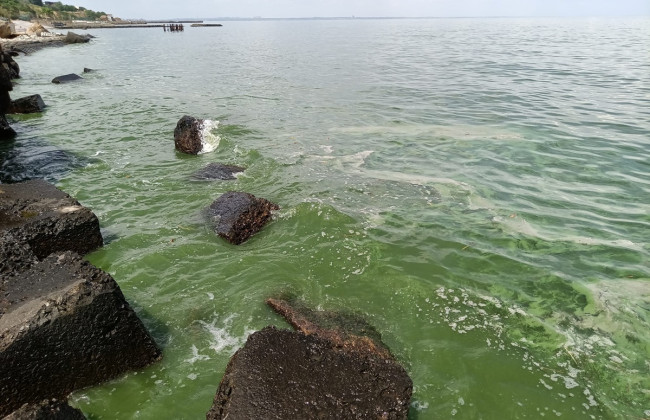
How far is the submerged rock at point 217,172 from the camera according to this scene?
10344 millimetres

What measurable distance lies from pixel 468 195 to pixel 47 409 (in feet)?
27.5

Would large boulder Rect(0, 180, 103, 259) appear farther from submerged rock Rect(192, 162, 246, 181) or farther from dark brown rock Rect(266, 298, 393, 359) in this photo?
submerged rock Rect(192, 162, 246, 181)

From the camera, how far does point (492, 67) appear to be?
29.3 metres

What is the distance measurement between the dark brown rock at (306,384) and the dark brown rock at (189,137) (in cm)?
969

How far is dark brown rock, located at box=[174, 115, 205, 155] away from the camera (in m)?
12.4

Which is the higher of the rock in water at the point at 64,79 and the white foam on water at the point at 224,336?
the rock in water at the point at 64,79

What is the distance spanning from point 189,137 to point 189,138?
0.04m

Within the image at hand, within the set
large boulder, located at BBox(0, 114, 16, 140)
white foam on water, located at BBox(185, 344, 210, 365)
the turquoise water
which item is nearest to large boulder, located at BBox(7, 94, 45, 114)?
the turquoise water

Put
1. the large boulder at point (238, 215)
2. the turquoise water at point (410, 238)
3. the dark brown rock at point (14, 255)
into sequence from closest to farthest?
the turquoise water at point (410, 238)
the dark brown rock at point (14, 255)
the large boulder at point (238, 215)

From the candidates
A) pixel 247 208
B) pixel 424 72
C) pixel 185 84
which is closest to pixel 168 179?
pixel 247 208

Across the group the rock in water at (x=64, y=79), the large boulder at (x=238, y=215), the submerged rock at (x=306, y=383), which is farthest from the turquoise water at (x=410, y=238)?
the rock in water at (x=64, y=79)

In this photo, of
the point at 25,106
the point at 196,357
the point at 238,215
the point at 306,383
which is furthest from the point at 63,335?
the point at 25,106

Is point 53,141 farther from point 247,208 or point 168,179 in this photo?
point 247,208

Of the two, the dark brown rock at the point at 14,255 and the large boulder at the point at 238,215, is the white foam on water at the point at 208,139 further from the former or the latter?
the dark brown rock at the point at 14,255
